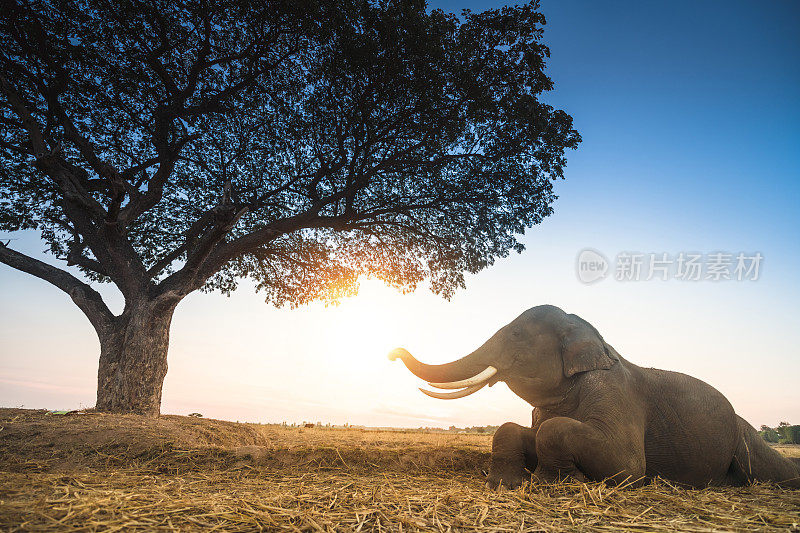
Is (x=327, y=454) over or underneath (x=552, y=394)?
underneath

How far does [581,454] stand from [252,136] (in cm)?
1224

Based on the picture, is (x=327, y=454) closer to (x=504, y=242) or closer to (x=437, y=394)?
(x=437, y=394)

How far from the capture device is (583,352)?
5.50 metres

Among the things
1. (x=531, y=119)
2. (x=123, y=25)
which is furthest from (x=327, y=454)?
(x=123, y=25)

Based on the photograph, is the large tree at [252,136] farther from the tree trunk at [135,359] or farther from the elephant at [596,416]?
the elephant at [596,416]

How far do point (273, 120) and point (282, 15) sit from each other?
275 centimetres

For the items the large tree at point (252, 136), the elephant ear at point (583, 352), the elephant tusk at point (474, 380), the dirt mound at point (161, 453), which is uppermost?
the large tree at point (252, 136)

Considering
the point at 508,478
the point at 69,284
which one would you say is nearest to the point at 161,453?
the point at 508,478

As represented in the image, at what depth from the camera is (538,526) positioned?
2945mm

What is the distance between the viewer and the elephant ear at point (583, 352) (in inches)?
214

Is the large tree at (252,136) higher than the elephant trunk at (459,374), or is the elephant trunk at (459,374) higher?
the large tree at (252,136)

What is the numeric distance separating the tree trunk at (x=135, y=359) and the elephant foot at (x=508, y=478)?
348 inches

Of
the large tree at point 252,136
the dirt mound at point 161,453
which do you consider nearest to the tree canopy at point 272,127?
the large tree at point 252,136

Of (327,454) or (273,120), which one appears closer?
(327,454)
